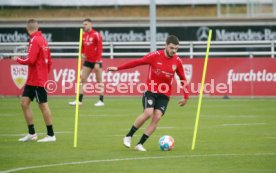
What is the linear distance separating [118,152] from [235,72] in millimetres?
14013

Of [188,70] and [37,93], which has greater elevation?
[188,70]

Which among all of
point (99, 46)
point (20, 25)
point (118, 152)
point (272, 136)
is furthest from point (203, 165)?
point (20, 25)

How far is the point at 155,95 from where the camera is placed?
15.2m

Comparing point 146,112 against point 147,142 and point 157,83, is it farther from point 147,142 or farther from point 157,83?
point 147,142

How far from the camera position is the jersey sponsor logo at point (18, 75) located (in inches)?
1131

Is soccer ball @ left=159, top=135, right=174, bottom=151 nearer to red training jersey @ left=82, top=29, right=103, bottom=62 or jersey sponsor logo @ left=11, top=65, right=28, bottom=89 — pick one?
red training jersey @ left=82, top=29, right=103, bottom=62

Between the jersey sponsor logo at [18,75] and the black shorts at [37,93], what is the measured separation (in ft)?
40.3

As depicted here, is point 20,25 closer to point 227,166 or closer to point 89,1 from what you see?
point 89,1

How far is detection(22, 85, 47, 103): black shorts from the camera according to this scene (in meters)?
16.4

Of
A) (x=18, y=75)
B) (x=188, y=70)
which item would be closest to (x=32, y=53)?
(x=18, y=75)

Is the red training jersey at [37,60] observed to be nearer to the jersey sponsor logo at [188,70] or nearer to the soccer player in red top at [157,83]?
the soccer player in red top at [157,83]

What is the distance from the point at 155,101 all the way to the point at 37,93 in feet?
8.09

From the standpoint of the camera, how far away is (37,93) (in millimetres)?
16406

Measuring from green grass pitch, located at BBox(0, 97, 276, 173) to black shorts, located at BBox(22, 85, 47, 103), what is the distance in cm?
84
